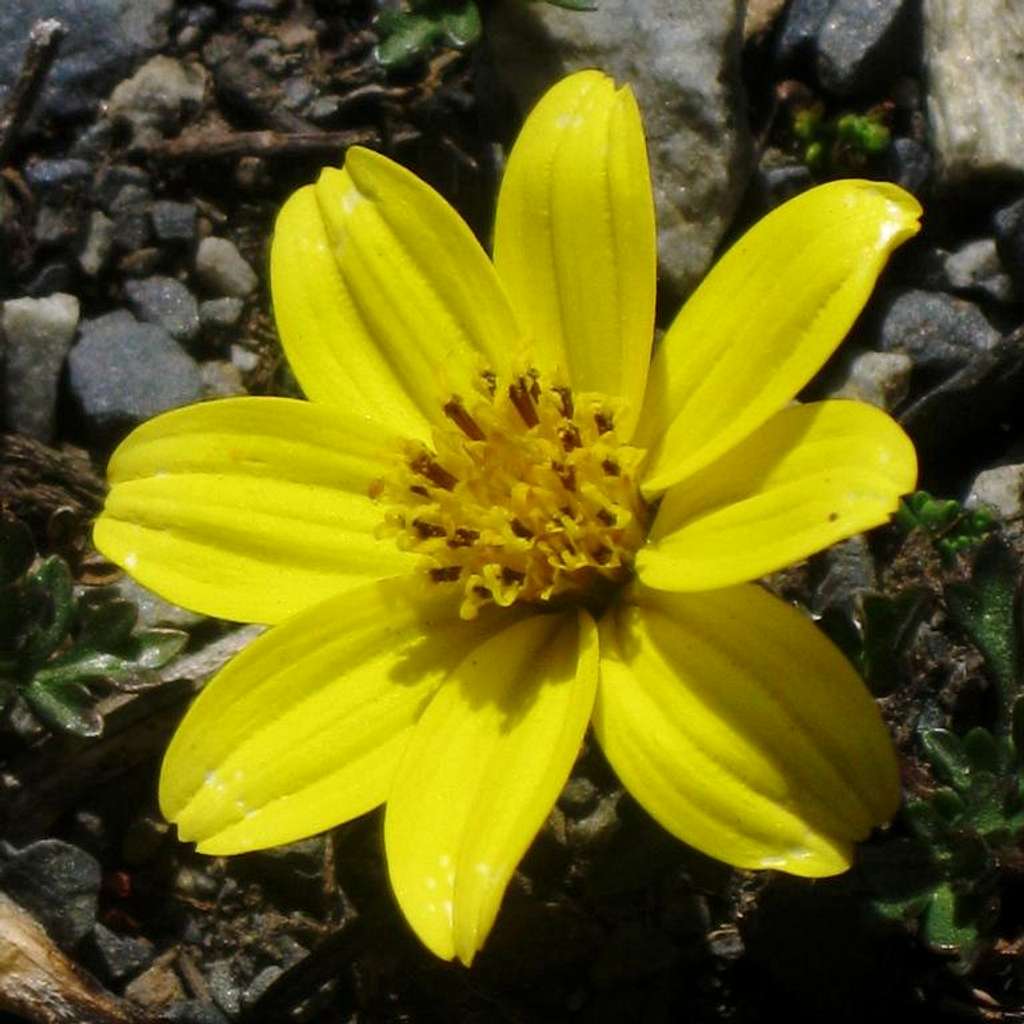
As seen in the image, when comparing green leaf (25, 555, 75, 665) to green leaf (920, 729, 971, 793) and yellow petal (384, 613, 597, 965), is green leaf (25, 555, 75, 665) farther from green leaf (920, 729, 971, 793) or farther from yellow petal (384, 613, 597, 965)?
green leaf (920, 729, 971, 793)

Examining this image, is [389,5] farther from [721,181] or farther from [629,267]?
[629,267]

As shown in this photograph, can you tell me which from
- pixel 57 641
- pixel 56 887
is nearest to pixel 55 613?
pixel 57 641

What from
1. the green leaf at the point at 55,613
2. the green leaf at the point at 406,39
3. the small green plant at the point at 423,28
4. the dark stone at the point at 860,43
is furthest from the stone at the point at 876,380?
the green leaf at the point at 55,613

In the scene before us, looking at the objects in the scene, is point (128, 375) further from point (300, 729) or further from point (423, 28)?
point (300, 729)

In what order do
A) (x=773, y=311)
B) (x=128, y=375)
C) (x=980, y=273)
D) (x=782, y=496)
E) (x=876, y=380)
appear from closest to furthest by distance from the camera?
(x=782, y=496)
(x=773, y=311)
(x=876, y=380)
(x=980, y=273)
(x=128, y=375)

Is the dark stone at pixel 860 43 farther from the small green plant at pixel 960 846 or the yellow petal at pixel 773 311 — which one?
Answer: the small green plant at pixel 960 846

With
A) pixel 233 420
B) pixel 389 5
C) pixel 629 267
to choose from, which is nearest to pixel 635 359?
pixel 629 267
